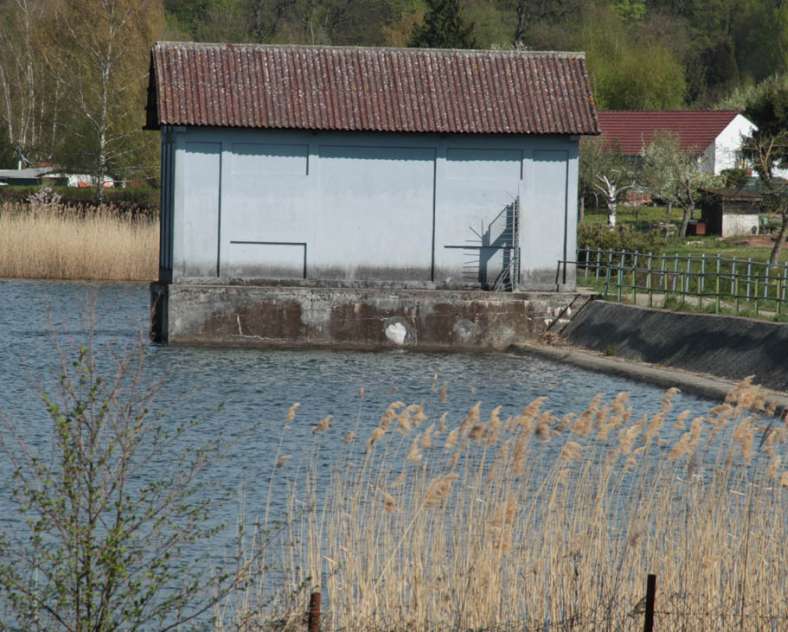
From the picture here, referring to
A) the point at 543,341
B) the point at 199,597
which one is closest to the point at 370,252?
the point at 543,341

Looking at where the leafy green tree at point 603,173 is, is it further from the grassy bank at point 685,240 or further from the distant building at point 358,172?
the distant building at point 358,172

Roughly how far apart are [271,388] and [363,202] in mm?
8613

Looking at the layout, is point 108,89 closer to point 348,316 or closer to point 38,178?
point 38,178

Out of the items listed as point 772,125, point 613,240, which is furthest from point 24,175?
point 613,240

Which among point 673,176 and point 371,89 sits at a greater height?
point 371,89

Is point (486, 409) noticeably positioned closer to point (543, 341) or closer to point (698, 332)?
point (698, 332)

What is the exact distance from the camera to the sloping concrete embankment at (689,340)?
24391 mm

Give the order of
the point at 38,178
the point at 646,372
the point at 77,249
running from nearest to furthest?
the point at 646,372, the point at 77,249, the point at 38,178

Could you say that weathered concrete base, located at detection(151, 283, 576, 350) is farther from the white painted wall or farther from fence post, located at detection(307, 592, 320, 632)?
the white painted wall

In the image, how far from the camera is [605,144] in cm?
7169

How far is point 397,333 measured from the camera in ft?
106

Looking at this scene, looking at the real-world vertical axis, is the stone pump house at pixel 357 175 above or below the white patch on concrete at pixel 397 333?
above

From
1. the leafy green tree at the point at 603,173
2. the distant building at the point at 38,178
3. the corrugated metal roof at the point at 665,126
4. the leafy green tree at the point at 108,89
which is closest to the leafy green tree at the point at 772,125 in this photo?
the leafy green tree at the point at 603,173

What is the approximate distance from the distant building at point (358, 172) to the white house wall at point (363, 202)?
3cm
